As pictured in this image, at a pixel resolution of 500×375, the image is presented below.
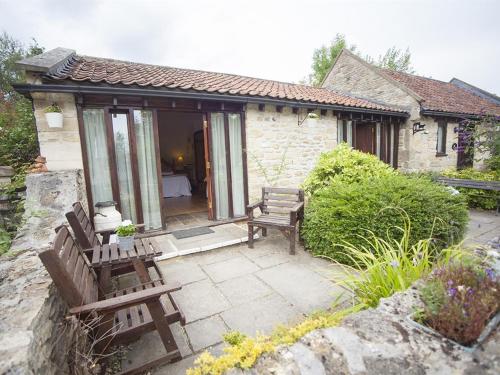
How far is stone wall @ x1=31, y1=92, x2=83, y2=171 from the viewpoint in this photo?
3.96 m

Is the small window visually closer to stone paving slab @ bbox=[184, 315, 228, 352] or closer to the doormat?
the doormat

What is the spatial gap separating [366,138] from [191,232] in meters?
6.99

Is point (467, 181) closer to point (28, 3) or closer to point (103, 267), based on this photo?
Answer: point (103, 267)

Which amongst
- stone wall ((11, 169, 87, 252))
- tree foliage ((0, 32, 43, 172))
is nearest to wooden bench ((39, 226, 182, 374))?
stone wall ((11, 169, 87, 252))

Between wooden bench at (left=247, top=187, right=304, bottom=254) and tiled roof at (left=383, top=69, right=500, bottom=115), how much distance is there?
7.50m

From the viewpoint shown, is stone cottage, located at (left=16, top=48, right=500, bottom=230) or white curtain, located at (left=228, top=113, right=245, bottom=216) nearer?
stone cottage, located at (left=16, top=48, right=500, bottom=230)

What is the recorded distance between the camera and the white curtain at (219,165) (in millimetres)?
5430

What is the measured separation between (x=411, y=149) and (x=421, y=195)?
649 cm

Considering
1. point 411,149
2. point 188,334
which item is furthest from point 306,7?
point 188,334

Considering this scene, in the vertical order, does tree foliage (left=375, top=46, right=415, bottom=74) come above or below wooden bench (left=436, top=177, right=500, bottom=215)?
above

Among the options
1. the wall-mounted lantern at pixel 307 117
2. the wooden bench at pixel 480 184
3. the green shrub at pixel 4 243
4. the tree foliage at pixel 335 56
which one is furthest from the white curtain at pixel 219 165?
the tree foliage at pixel 335 56

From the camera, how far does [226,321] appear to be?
8.04 ft

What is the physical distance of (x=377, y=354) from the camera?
1054 mm

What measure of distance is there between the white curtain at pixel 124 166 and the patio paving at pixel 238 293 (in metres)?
1.52
